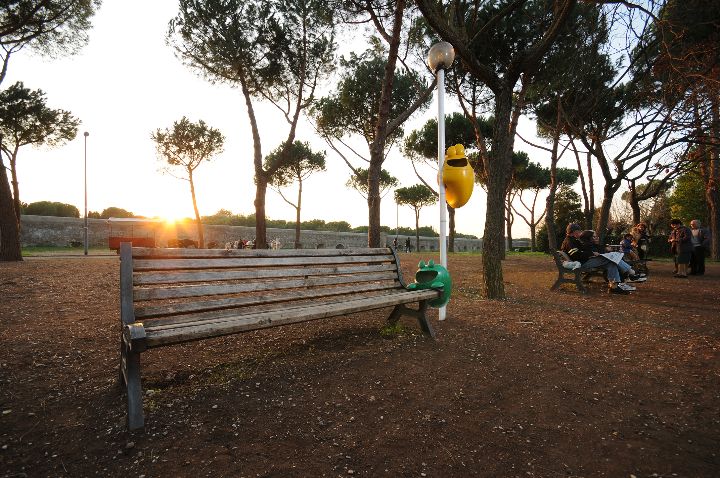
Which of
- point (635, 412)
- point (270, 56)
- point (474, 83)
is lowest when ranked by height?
point (635, 412)

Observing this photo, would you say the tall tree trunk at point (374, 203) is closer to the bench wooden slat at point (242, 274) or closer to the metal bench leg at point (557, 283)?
the metal bench leg at point (557, 283)

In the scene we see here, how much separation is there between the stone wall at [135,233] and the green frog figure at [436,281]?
19.3 m

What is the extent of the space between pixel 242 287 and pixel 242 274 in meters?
0.10

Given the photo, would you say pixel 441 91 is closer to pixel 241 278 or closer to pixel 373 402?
pixel 241 278

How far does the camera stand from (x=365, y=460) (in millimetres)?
1660

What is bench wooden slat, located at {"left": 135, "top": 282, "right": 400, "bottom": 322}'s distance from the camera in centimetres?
212

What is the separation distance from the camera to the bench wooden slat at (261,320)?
1.83 meters

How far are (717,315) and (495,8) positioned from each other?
8.16m

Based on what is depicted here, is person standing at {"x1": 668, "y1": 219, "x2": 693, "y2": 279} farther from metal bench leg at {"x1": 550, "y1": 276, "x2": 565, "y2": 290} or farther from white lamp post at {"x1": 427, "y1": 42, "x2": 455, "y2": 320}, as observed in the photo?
white lamp post at {"x1": 427, "y1": 42, "x2": 455, "y2": 320}

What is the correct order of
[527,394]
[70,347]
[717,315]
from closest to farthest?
[527,394] < [70,347] < [717,315]

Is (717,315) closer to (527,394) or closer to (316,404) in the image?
(527,394)

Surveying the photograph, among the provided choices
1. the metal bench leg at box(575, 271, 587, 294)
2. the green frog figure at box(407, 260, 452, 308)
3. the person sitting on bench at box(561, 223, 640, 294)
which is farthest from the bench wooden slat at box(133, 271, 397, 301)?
the person sitting on bench at box(561, 223, 640, 294)

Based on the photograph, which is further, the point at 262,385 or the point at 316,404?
the point at 262,385

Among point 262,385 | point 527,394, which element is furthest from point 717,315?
point 262,385
